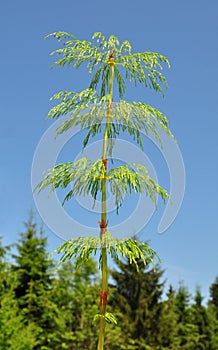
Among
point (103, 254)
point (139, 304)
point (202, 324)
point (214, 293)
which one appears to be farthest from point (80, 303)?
point (214, 293)

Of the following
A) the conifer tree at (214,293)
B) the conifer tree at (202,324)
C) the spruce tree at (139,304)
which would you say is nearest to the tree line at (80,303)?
the spruce tree at (139,304)

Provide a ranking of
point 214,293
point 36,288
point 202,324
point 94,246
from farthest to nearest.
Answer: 1. point 214,293
2. point 202,324
3. point 36,288
4. point 94,246

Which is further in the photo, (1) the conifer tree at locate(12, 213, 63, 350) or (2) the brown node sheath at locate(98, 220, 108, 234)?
(1) the conifer tree at locate(12, 213, 63, 350)

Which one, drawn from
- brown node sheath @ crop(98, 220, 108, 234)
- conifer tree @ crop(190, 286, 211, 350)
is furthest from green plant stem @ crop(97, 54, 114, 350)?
conifer tree @ crop(190, 286, 211, 350)

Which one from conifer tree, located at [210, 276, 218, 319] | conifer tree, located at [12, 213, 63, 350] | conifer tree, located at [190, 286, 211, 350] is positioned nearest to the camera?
conifer tree, located at [12, 213, 63, 350]

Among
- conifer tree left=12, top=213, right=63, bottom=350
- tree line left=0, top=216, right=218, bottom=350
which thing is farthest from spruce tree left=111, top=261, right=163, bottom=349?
conifer tree left=12, top=213, right=63, bottom=350

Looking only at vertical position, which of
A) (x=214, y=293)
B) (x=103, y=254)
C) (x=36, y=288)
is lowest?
(x=103, y=254)

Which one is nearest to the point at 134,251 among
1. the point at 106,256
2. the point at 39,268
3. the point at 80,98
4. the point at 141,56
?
the point at 106,256

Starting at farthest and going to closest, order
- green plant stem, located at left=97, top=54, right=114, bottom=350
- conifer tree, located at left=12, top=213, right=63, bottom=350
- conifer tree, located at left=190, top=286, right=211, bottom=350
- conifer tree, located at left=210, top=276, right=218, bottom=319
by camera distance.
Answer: conifer tree, located at left=210, top=276, right=218, bottom=319 → conifer tree, located at left=190, top=286, right=211, bottom=350 → conifer tree, located at left=12, top=213, right=63, bottom=350 → green plant stem, located at left=97, top=54, right=114, bottom=350

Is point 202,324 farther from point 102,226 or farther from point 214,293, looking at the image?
point 102,226

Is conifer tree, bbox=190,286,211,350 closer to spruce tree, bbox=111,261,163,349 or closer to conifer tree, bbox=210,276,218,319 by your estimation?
spruce tree, bbox=111,261,163,349

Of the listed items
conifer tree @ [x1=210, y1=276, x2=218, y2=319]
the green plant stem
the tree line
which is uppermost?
conifer tree @ [x1=210, y1=276, x2=218, y2=319]

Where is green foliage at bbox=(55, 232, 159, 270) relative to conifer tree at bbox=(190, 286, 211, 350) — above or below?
below

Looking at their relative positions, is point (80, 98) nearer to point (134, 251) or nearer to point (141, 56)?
point (141, 56)
